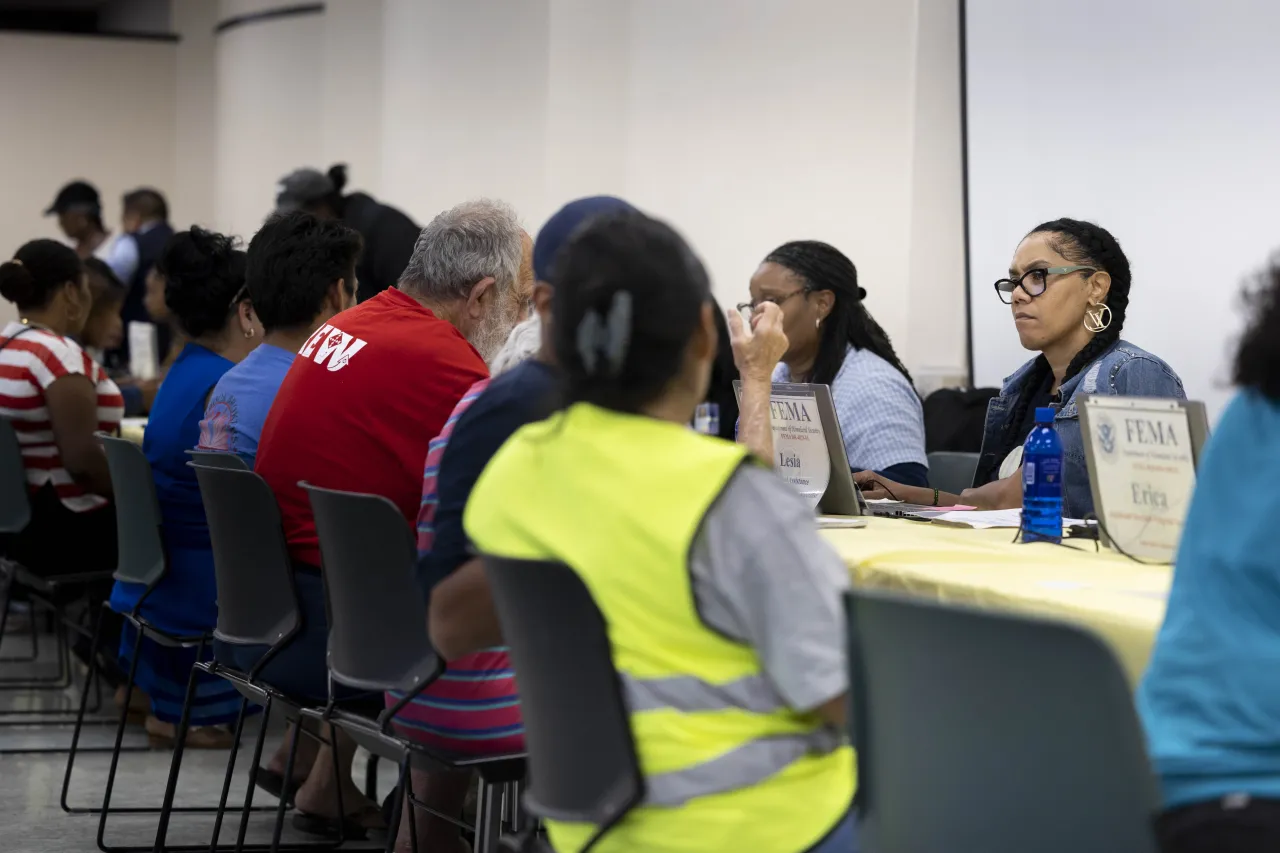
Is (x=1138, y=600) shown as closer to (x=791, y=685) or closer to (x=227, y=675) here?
(x=791, y=685)

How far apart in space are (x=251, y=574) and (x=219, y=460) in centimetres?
26

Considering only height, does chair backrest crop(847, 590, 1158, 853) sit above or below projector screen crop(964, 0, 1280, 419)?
below

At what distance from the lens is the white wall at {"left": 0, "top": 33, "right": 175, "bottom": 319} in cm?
1120

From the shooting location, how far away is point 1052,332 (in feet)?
10.5

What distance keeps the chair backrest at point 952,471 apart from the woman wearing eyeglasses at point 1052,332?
1.08 feet

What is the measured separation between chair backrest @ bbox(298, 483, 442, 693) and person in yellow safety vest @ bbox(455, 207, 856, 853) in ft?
2.40

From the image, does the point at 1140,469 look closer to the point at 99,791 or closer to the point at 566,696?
the point at 566,696

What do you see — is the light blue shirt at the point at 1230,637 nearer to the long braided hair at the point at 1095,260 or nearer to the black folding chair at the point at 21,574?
the long braided hair at the point at 1095,260

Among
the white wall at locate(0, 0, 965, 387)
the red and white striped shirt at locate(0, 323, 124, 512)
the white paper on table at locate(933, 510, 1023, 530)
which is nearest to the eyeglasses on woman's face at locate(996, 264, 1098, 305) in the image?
the white paper on table at locate(933, 510, 1023, 530)

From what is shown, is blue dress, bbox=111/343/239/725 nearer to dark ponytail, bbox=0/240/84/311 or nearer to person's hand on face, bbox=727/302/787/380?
dark ponytail, bbox=0/240/84/311

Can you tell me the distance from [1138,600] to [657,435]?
732mm

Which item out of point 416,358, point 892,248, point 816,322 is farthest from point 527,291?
point 892,248

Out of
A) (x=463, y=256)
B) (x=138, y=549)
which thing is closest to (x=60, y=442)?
(x=138, y=549)

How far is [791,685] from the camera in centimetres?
142
